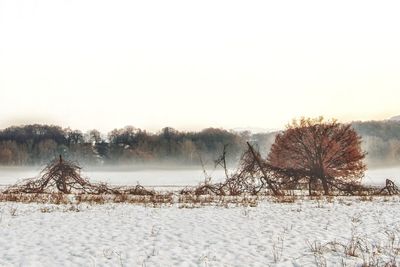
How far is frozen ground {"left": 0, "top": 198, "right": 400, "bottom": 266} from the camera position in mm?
11633

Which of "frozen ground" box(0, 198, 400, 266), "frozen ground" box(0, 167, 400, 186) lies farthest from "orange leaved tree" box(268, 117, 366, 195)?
"frozen ground" box(0, 167, 400, 186)

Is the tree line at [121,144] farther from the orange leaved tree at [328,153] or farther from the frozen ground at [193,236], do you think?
the frozen ground at [193,236]

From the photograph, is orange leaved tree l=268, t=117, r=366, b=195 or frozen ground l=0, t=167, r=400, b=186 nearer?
orange leaved tree l=268, t=117, r=366, b=195

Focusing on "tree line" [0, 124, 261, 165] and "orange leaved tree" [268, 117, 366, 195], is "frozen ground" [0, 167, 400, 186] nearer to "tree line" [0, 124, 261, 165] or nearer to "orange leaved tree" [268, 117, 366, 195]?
"tree line" [0, 124, 261, 165]

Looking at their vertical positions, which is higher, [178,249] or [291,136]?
[291,136]

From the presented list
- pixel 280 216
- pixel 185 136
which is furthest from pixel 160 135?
pixel 280 216

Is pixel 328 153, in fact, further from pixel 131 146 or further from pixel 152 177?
pixel 131 146

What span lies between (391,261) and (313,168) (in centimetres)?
2888

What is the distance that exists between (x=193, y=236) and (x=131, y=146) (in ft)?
524

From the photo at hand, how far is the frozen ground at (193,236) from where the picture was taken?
11633 mm

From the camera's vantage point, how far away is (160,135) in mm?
175625

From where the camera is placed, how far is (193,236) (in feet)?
48.7

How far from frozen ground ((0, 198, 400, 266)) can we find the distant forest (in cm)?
13217

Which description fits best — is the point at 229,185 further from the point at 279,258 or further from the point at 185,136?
the point at 185,136
